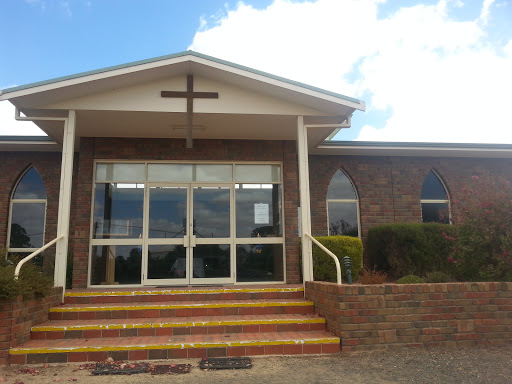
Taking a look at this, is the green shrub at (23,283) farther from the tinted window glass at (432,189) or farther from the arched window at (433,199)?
the tinted window glass at (432,189)

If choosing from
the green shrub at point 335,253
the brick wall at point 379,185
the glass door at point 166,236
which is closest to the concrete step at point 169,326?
the green shrub at point 335,253

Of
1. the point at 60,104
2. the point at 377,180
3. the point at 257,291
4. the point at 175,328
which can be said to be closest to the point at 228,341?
the point at 175,328

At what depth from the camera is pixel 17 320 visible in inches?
205

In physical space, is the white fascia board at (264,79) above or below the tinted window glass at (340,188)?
above

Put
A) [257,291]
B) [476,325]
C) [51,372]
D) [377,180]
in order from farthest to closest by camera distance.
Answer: [377,180], [257,291], [476,325], [51,372]

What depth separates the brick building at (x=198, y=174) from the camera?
7.46 m

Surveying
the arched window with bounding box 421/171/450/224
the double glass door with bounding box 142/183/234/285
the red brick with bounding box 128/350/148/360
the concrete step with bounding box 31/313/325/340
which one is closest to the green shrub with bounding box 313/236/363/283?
the double glass door with bounding box 142/183/234/285

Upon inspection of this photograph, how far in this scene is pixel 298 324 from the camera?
5906 mm

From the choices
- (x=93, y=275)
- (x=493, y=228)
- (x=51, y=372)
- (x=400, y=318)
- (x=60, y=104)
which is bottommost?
(x=51, y=372)

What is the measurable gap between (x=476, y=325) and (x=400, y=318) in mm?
1084

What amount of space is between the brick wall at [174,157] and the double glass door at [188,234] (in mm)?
685

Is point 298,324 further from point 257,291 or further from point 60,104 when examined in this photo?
point 60,104

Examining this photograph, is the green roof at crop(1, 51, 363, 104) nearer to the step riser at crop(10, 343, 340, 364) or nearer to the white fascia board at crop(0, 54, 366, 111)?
the white fascia board at crop(0, 54, 366, 111)

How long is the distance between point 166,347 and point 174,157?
470 centimetres
